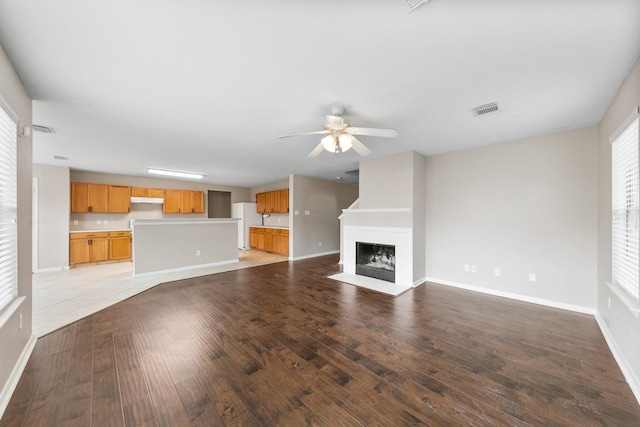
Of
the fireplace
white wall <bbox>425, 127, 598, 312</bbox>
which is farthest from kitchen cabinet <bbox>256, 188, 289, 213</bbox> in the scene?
white wall <bbox>425, 127, 598, 312</bbox>

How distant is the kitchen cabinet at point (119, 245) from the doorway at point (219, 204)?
10.2 feet

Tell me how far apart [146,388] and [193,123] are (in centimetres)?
283

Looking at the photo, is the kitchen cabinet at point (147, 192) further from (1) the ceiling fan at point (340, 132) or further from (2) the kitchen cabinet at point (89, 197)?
→ (1) the ceiling fan at point (340, 132)

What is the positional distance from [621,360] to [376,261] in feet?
10.7

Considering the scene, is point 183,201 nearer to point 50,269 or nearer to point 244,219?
point 244,219

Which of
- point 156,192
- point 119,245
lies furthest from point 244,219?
point 119,245

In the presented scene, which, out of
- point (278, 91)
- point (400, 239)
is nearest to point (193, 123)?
point (278, 91)

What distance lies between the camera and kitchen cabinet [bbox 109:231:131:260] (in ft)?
20.2

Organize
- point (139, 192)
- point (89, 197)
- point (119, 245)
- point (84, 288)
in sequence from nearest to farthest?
point (84, 288)
point (89, 197)
point (119, 245)
point (139, 192)

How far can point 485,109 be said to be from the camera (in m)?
2.59

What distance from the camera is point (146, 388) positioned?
1.74 meters

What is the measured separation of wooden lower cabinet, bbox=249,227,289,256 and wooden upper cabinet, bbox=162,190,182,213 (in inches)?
96.9

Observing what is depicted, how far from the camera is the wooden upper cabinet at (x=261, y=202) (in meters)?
8.63

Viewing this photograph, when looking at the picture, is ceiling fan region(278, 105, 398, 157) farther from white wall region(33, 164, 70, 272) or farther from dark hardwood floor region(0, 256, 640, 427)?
white wall region(33, 164, 70, 272)
